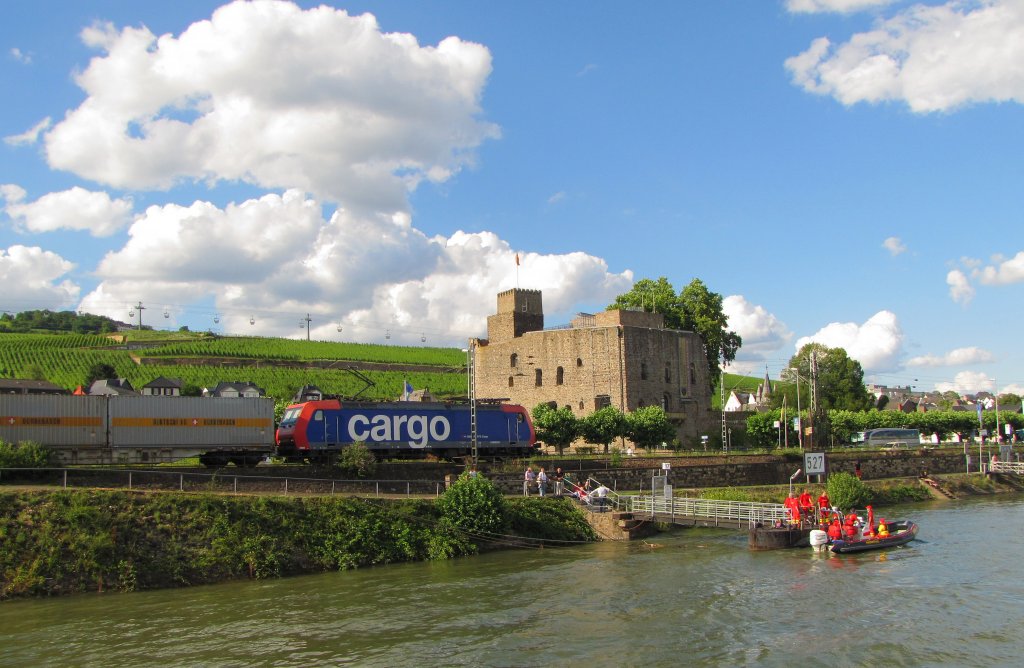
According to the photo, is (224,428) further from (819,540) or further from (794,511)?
(819,540)

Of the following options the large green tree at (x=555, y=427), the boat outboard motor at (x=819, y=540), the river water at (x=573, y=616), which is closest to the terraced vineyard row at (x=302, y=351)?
the large green tree at (x=555, y=427)

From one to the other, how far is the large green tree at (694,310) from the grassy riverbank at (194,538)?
41.6m

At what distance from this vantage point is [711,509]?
3503 cm

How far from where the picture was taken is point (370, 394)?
298ft

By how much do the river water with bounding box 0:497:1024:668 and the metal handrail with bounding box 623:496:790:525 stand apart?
327 centimetres

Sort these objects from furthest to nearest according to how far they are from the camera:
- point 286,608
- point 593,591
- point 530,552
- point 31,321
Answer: point 31,321
point 530,552
point 593,591
point 286,608

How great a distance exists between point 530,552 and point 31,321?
137 metres

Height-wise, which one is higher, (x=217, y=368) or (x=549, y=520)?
(x=217, y=368)

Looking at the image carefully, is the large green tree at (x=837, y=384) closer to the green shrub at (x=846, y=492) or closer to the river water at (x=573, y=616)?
the green shrub at (x=846, y=492)

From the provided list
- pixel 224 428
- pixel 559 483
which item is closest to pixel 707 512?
pixel 559 483

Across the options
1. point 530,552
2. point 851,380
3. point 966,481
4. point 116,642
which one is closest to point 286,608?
point 116,642

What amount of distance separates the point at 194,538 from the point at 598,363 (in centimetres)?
3903

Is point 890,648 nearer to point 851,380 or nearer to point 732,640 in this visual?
point 732,640

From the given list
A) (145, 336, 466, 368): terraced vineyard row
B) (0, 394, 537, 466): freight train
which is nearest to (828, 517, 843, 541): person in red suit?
(0, 394, 537, 466): freight train
